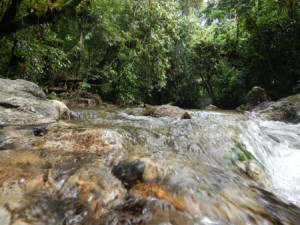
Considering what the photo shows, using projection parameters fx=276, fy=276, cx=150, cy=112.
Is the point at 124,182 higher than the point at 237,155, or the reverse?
the point at 237,155

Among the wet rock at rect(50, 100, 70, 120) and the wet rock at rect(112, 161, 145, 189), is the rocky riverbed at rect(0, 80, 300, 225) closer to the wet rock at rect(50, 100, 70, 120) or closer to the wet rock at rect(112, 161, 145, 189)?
the wet rock at rect(112, 161, 145, 189)

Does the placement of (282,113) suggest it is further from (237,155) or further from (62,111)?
(62,111)

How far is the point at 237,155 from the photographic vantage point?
3.70 metres

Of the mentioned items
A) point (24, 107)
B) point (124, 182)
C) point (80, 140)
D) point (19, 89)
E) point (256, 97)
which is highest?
point (256, 97)

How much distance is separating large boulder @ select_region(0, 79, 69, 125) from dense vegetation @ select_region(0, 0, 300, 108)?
2128 millimetres

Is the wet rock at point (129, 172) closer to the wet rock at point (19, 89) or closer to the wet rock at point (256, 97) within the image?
the wet rock at point (19, 89)

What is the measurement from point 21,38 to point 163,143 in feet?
17.2

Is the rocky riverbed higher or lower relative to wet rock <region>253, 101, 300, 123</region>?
lower

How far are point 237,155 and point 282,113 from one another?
17.9 ft

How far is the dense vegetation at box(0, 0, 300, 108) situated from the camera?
820 centimetres

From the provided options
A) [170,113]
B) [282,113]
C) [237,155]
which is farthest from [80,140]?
[282,113]

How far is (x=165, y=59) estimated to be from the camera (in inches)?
499

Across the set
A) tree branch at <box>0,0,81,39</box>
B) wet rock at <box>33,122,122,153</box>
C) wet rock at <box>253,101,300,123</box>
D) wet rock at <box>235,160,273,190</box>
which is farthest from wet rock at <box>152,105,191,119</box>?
wet rock at <box>33,122,122,153</box>

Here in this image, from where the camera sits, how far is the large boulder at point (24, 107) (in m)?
4.25
